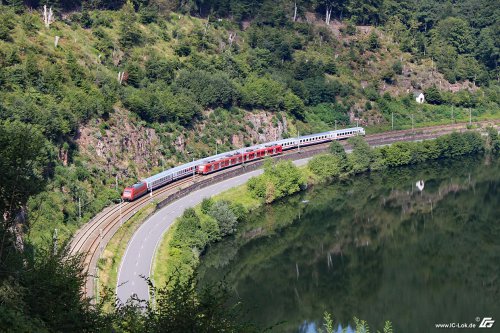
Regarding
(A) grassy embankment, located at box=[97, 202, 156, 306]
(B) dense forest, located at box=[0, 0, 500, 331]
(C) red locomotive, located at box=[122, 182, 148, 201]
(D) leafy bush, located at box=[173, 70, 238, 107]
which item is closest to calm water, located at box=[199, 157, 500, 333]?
(A) grassy embankment, located at box=[97, 202, 156, 306]

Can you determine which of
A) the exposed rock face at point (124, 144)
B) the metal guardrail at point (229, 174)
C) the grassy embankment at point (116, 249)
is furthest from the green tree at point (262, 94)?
the grassy embankment at point (116, 249)

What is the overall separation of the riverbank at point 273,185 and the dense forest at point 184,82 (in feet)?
33.0

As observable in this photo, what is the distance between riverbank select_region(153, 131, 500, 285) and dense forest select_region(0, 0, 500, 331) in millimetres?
10066

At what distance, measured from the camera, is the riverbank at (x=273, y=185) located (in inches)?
2628

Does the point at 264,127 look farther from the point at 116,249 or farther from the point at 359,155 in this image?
the point at 116,249

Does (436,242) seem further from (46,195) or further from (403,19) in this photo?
(403,19)

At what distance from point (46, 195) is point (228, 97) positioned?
1984 inches

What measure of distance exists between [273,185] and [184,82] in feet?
91.7

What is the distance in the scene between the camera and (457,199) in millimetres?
99000

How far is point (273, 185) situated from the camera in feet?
302

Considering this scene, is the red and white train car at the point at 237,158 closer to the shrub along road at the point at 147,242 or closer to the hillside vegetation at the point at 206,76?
the shrub along road at the point at 147,242

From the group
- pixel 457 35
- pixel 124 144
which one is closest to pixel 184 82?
pixel 124 144

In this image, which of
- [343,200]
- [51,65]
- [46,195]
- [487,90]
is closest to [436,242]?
[343,200]

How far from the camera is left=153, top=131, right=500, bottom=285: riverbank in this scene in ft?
219
